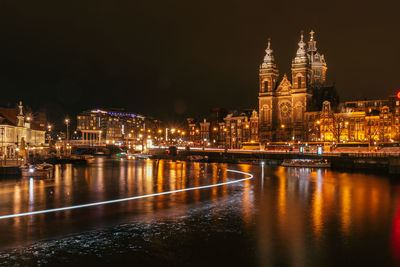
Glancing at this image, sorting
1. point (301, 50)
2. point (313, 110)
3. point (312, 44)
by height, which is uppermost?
point (312, 44)

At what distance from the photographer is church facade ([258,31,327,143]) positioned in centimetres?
12100

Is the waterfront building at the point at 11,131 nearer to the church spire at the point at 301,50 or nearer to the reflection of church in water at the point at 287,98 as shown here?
the reflection of church in water at the point at 287,98

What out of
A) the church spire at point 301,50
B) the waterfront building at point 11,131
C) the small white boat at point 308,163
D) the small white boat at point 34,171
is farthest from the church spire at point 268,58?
the small white boat at point 34,171

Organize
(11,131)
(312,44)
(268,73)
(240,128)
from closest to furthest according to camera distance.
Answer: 1. (11,131)
2. (268,73)
3. (240,128)
4. (312,44)

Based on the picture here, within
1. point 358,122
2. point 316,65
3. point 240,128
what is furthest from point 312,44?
point 358,122

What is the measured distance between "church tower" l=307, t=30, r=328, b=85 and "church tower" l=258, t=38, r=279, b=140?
14104 mm

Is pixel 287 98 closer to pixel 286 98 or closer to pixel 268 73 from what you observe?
pixel 286 98

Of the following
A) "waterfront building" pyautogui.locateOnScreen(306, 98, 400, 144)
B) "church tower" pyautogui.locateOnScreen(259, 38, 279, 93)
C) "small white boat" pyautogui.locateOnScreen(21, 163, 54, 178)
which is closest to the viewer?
"small white boat" pyautogui.locateOnScreen(21, 163, 54, 178)

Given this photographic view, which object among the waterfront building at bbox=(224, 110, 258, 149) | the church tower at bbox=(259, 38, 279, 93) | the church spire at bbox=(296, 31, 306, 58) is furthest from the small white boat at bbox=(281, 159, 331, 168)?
the church spire at bbox=(296, 31, 306, 58)

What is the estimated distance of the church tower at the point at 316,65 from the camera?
135m

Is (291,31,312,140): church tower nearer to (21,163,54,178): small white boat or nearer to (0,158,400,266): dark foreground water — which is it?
(0,158,400,266): dark foreground water

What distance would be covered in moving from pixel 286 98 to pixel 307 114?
34.3 ft

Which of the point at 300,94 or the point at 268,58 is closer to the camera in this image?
the point at 300,94

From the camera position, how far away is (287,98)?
414 feet
